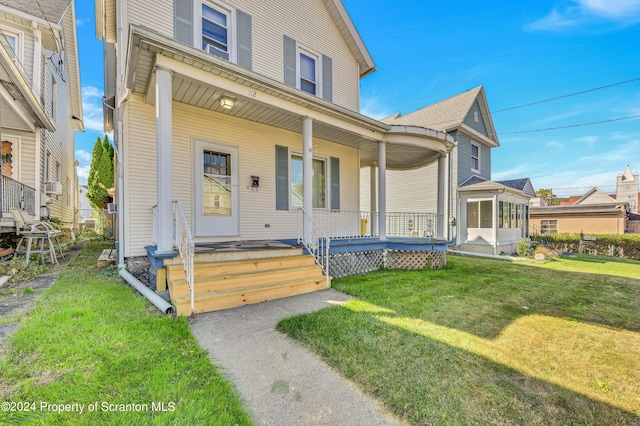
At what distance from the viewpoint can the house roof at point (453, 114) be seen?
13.0 m

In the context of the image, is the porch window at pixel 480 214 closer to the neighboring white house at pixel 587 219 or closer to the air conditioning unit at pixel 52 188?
the neighboring white house at pixel 587 219

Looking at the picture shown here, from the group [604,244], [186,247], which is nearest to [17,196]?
[186,247]

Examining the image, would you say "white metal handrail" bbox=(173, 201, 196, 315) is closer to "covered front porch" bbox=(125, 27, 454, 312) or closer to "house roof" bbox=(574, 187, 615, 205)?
"covered front porch" bbox=(125, 27, 454, 312)

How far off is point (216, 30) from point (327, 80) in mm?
3308

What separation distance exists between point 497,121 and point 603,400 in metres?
16.7

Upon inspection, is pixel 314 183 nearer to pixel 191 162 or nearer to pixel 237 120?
pixel 237 120

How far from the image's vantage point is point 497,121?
50.8ft

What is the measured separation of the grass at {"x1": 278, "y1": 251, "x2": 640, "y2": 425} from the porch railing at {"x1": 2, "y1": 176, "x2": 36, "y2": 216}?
7237mm

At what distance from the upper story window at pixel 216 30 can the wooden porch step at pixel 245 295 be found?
5.34 meters

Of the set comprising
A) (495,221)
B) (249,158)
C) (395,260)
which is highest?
(249,158)

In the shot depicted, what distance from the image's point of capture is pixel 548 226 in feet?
71.3

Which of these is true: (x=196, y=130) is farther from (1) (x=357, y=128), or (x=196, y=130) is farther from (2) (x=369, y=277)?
(2) (x=369, y=277)

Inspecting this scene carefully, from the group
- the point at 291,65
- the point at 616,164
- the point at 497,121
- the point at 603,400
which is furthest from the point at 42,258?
the point at 616,164

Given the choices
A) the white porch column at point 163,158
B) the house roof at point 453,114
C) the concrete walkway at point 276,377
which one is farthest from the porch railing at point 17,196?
the house roof at point 453,114
